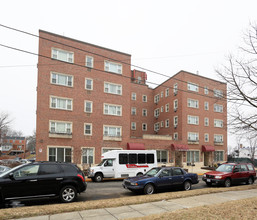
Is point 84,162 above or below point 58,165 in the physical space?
below

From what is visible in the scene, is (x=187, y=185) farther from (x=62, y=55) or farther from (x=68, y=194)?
(x=62, y=55)

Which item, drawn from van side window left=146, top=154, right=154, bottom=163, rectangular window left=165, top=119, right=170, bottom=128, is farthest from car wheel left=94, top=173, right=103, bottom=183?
rectangular window left=165, top=119, right=170, bottom=128

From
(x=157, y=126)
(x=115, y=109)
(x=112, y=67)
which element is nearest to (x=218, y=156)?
(x=157, y=126)

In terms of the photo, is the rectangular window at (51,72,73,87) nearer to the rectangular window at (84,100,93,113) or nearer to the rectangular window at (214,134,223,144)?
the rectangular window at (84,100,93,113)

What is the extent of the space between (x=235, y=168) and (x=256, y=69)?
695 cm

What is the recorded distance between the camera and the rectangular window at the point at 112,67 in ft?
105

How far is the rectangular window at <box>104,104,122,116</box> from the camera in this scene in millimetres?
31372

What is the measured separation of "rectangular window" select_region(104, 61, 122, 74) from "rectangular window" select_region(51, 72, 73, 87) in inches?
211

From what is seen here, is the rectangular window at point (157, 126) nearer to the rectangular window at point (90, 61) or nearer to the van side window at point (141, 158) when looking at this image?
the rectangular window at point (90, 61)

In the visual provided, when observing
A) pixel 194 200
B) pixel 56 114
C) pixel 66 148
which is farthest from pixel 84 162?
pixel 194 200

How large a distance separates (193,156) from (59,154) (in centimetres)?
2194

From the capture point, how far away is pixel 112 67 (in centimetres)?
3250

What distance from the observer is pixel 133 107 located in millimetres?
46594

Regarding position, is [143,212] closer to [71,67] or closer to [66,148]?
[66,148]
